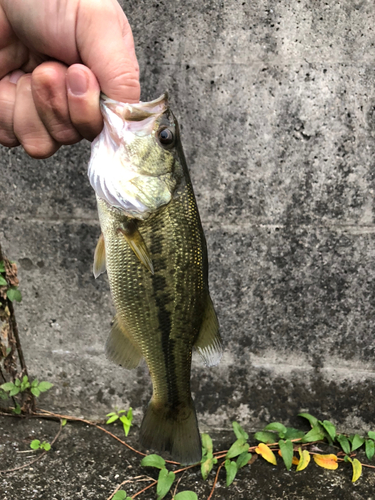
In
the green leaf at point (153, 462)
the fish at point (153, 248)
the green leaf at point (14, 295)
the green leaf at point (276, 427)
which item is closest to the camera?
the fish at point (153, 248)

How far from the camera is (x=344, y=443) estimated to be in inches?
118

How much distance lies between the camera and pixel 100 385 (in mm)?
3166

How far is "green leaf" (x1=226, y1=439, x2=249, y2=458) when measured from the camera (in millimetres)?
2836

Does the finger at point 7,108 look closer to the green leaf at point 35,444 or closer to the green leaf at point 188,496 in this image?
the green leaf at point 188,496

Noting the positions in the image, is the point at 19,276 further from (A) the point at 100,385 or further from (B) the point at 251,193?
(B) the point at 251,193

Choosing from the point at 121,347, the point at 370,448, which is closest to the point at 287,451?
the point at 370,448

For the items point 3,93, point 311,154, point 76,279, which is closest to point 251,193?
point 311,154

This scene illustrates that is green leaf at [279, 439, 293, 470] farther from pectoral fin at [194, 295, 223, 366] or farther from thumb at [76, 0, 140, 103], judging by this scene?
thumb at [76, 0, 140, 103]

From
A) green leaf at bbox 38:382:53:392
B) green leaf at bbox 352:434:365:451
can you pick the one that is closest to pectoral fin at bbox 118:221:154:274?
green leaf at bbox 38:382:53:392

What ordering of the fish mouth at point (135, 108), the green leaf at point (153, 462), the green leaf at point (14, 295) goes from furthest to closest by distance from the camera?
1. the green leaf at point (14, 295)
2. the green leaf at point (153, 462)
3. the fish mouth at point (135, 108)

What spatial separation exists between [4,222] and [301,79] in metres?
2.21

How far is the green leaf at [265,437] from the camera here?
298 centimetres

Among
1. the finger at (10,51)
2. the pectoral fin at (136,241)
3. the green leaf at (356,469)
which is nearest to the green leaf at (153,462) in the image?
the green leaf at (356,469)

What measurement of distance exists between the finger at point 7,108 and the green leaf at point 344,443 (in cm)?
296
